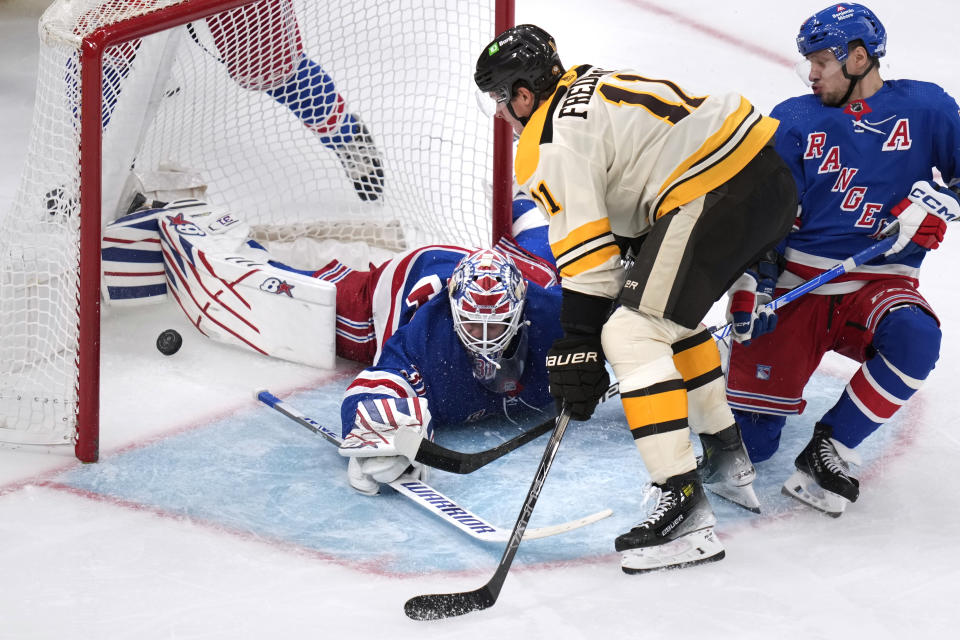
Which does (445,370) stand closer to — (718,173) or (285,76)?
(718,173)

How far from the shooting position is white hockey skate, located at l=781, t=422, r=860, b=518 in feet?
9.84

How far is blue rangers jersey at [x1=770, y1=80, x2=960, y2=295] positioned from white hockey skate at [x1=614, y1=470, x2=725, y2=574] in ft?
2.54

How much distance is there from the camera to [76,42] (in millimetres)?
2980

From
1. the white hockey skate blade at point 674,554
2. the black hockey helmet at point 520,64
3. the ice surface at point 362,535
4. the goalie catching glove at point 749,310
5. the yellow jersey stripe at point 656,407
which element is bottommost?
the ice surface at point 362,535

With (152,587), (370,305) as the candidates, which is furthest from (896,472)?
(152,587)

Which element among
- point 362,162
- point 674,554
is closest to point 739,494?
point 674,554

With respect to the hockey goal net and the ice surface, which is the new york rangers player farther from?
the hockey goal net

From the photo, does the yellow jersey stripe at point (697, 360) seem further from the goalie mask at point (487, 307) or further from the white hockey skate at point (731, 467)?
the goalie mask at point (487, 307)

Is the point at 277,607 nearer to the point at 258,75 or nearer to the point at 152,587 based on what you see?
the point at 152,587

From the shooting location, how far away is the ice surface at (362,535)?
2596 millimetres

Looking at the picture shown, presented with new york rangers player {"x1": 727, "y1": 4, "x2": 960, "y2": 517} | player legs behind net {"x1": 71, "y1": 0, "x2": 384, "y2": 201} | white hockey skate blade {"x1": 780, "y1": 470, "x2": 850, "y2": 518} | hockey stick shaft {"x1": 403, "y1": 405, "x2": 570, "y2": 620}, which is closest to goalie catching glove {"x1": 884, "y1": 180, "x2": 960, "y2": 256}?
new york rangers player {"x1": 727, "y1": 4, "x2": 960, "y2": 517}

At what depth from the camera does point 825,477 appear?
3.01 m

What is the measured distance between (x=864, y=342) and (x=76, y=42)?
1994mm

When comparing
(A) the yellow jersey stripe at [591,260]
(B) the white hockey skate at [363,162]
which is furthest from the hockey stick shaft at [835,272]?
(B) the white hockey skate at [363,162]
